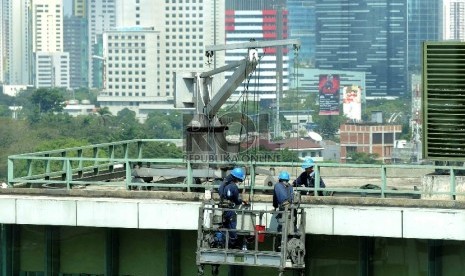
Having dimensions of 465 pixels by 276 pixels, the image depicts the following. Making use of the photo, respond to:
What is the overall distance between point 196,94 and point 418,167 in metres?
5.09

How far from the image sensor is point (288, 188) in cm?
2320

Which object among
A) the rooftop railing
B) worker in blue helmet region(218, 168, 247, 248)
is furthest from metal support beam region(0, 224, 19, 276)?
worker in blue helmet region(218, 168, 247, 248)

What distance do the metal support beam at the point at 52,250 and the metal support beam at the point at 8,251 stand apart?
0.48 m

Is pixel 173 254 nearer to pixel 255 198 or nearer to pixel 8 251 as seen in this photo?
pixel 255 198

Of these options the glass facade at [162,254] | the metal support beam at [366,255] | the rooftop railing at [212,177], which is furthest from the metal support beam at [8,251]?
the metal support beam at [366,255]

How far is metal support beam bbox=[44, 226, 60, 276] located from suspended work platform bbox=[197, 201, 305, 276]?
278cm

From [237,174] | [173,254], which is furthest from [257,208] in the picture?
[173,254]

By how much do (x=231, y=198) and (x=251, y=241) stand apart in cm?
67

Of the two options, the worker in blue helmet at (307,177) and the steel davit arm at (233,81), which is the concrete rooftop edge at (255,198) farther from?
the steel davit arm at (233,81)

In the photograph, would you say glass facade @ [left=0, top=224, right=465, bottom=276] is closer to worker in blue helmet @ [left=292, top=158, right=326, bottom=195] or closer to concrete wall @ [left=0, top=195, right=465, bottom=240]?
concrete wall @ [left=0, top=195, right=465, bottom=240]

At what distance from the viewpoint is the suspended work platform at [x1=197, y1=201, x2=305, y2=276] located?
2236cm

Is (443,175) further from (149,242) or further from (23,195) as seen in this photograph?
(23,195)

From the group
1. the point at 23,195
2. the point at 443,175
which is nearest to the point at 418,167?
the point at 443,175

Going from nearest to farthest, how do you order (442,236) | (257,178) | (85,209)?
(442,236), (85,209), (257,178)
